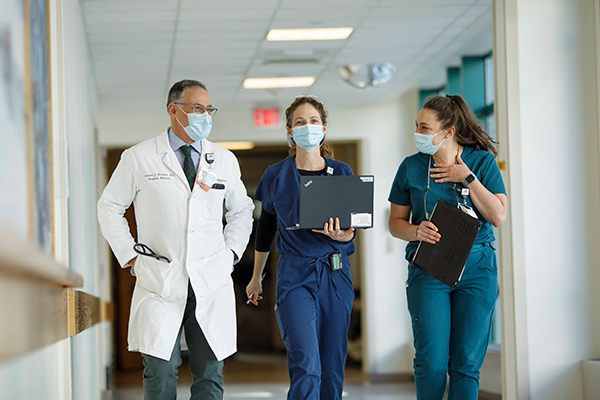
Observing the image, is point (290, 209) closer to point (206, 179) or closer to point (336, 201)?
point (336, 201)

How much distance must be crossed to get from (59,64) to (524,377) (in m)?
2.86

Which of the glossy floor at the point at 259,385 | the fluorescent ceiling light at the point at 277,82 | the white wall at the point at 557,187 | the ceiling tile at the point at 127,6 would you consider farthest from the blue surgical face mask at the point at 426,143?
the glossy floor at the point at 259,385

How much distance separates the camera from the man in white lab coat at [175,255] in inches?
95.5

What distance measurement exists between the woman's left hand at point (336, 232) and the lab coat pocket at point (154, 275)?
24.5 inches

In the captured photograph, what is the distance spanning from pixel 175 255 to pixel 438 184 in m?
1.10

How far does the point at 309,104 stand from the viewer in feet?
9.38

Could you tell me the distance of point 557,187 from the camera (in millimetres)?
3641

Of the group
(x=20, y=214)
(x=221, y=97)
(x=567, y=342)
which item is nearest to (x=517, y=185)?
(x=567, y=342)

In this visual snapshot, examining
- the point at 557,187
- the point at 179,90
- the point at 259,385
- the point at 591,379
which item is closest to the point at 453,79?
the point at 557,187

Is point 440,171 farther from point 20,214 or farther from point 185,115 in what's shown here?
point 20,214

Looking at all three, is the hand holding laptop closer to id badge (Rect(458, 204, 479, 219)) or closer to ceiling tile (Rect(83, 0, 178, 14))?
id badge (Rect(458, 204, 479, 219))

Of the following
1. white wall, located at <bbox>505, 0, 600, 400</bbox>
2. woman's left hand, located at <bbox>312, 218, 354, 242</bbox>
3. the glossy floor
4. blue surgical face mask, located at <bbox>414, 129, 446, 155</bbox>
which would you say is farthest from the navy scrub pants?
the glossy floor

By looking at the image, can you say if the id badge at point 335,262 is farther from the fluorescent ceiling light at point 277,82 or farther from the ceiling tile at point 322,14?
the fluorescent ceiling light at point 277,82

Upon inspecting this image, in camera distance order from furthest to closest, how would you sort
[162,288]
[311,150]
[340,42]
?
[340,42], [311,150], [162,288]
